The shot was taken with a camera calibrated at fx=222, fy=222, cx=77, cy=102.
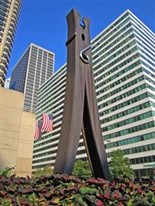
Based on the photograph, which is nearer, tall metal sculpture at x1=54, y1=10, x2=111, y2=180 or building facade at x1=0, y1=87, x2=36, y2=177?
tall metal sculpture at x1=54, y1=10, x2=111, y2=180

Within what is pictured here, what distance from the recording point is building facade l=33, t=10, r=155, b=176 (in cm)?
3997

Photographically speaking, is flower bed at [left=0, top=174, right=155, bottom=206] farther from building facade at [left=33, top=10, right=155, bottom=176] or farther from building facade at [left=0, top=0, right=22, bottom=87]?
building facade at [left=0, top=0, right=22, bottom=87]

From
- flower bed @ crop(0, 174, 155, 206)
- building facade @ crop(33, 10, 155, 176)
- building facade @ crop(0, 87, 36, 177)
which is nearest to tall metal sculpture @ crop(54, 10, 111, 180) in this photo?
flower bed @ crop(0, 174, 155, 206)

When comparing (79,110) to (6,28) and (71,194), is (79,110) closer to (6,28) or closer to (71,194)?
(71,194)

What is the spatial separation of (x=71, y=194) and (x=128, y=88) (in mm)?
45977

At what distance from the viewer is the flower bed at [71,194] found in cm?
208

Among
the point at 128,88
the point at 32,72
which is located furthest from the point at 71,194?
the point at 32,72

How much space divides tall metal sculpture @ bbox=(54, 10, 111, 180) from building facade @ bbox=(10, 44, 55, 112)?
135m

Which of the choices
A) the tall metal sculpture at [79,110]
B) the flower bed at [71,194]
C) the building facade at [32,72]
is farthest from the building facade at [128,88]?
the building facade at [32,72]

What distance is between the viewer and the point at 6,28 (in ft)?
205

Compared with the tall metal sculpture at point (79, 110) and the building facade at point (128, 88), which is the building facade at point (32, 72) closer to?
the building facade at point (128, 88)

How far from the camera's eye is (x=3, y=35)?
6038 centimetres

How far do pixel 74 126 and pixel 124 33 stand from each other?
52575 mm

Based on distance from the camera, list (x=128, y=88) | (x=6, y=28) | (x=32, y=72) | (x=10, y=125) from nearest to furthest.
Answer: (x=10, y=125) → (x=128, y=88) → (x=6, y=28) → (x=32, y=72)
